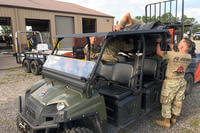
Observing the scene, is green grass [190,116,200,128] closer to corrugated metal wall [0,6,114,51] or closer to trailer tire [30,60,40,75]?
trailer tire [30,60,40,75]

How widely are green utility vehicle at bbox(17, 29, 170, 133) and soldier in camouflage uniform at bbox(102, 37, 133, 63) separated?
0.91 ft

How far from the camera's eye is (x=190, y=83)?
4445mm

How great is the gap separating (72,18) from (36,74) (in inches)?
464

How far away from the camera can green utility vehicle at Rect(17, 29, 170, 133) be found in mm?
1942

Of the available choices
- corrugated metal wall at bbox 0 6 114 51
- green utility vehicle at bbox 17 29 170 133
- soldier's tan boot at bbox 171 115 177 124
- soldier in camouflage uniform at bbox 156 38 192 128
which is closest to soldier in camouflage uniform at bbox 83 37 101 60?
green utility vehicle at bbox 17 29 170 133

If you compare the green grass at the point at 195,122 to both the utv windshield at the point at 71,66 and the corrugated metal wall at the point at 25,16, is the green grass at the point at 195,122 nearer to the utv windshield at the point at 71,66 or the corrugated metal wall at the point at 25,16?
the utv windshield at the point at 71,66

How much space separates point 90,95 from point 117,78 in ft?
3.44

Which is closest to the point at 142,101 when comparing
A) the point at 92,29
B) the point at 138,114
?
the point at 138,114

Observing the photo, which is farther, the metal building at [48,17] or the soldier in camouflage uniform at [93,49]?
the metal building at [48,17]

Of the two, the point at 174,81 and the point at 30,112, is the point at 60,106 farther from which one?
the point at 174,81

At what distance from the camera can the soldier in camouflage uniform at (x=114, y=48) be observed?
11.3ft

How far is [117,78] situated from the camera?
2.98 m

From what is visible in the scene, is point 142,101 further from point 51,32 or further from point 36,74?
point 51,32

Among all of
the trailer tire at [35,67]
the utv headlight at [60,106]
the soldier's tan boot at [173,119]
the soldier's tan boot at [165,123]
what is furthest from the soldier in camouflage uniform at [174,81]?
the trailer tire at [35,67]
